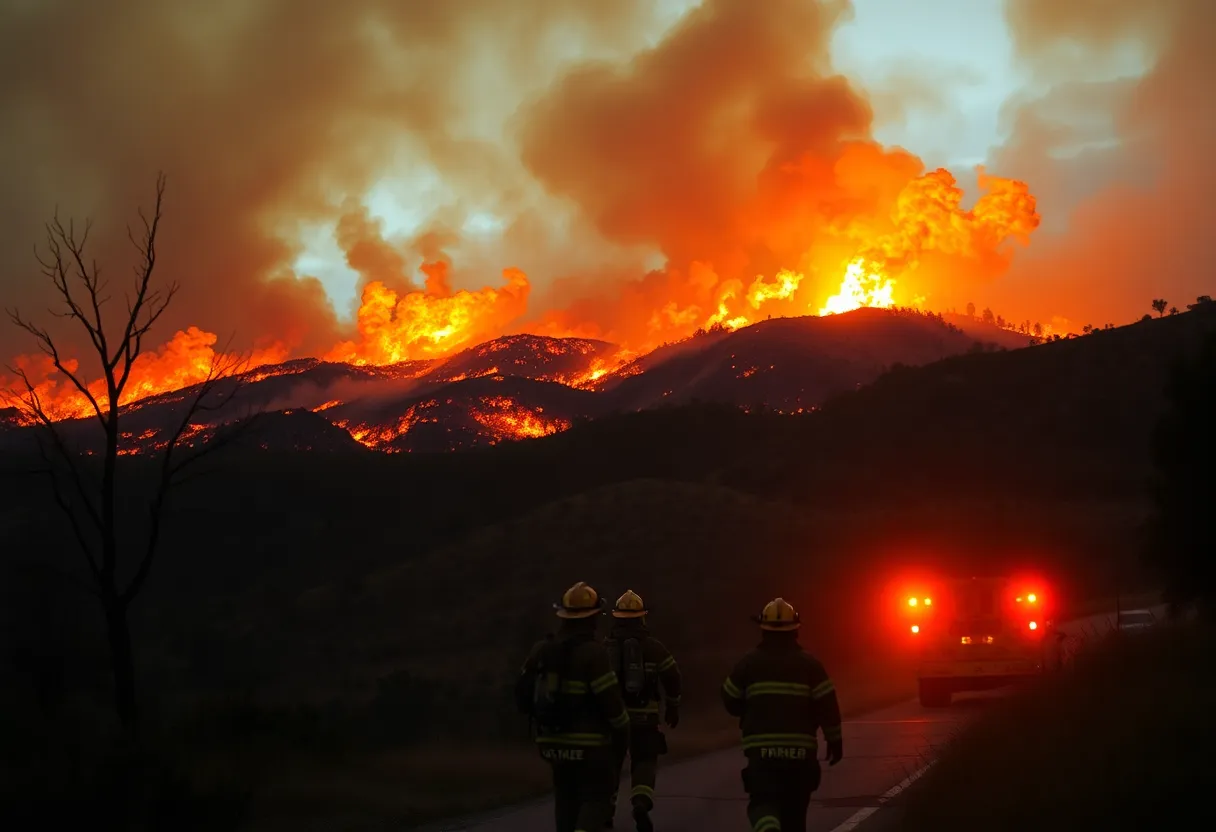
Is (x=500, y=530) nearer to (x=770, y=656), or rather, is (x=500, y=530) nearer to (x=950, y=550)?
(x=950, y=550)

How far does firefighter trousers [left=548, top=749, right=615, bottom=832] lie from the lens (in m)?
8.88

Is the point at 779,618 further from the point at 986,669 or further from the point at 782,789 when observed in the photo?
the point at 986,669

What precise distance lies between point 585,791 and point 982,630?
15.9 meters

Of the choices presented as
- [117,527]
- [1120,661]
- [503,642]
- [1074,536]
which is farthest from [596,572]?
[1120,661]

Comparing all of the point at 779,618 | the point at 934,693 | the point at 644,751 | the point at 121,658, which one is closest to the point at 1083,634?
the point at 934,693

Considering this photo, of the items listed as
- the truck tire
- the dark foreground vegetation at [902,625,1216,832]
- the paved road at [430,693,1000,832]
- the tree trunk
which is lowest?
the paved road at [430,693,1000,832]

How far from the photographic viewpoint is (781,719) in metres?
8.72

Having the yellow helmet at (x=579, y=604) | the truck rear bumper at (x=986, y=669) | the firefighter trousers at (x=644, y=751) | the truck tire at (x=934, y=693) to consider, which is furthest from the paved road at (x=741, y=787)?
the yellow helmet at (x=579, y=604)

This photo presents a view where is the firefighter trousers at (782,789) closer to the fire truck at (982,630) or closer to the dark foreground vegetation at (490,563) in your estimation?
the dark foreground vegetation at (490,563)

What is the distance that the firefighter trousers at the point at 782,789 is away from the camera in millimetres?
8648

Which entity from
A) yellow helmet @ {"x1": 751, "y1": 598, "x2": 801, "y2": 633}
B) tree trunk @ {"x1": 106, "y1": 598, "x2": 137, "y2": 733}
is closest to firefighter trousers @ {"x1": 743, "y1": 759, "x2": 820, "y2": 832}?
yellow helmet @ {"x1": 751, "y1": 598, "x2": 801, "y2": 633}

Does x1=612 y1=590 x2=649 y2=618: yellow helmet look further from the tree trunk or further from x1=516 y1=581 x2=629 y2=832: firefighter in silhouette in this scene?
the tree trunk

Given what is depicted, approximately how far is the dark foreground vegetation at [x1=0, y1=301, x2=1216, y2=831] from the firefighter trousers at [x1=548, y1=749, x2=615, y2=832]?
3.59 metres

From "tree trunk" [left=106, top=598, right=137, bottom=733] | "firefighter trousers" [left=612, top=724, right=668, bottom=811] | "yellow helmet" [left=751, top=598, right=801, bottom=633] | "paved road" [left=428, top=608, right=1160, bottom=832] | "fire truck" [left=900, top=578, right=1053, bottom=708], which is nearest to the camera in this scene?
"yellow helmet" [left=751, top=598, right=801, bottom=633]
